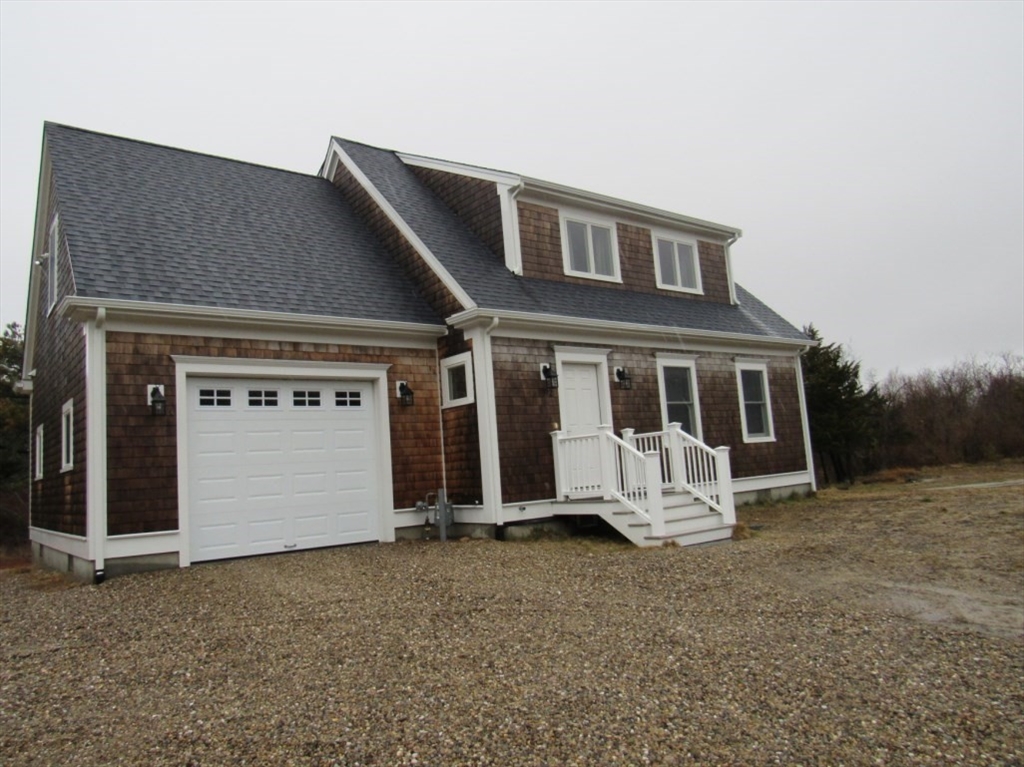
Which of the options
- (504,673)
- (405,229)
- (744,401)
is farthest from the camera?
(744,401)

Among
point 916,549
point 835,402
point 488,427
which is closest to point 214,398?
point 488,427

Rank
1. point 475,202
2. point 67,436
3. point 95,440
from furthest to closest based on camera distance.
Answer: point 475,202
point 67,436
point 95,440

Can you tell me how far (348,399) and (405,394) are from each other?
0.82m

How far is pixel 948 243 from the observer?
28.1m

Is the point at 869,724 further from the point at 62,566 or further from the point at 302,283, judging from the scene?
the point at 62,566

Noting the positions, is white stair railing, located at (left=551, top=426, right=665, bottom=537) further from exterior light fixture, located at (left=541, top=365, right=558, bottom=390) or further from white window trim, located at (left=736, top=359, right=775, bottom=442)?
white window trim, located at (left=736, top=359, right=775, bottom=442)

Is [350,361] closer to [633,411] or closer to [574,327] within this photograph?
[574,327]

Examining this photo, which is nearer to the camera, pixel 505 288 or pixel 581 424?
pixel 505 288

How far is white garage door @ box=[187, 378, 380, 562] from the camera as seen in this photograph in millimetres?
9328

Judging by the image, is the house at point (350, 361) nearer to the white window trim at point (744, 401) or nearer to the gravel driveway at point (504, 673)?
the white window trim at point (744, 401)

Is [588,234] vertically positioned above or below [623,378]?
above

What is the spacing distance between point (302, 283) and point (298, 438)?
2237 millimetres

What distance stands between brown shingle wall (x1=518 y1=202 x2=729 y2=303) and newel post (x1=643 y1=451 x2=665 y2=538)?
4047mm

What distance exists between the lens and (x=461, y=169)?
13.3 metres
